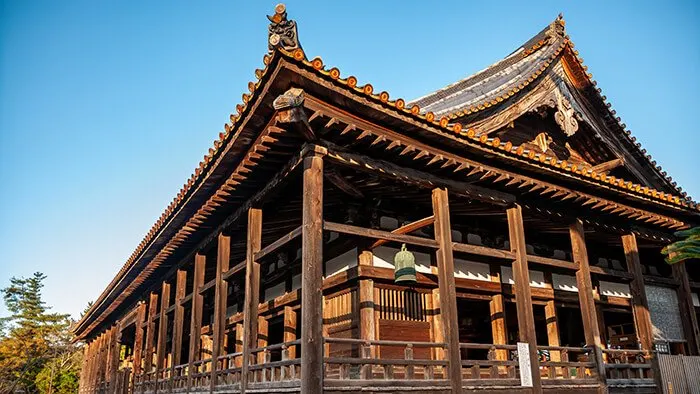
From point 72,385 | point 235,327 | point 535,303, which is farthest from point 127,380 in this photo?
point 72,385

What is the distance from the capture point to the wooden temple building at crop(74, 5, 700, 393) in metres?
7.83

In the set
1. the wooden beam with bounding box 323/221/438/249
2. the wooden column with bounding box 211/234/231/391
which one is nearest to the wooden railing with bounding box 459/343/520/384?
the wooden beam with bounding box 323/221/438/249

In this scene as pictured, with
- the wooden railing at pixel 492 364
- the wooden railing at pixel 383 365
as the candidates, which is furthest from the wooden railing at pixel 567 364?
the wooden railing at pixel 383 365

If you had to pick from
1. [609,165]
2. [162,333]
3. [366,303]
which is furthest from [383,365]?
[162,333]

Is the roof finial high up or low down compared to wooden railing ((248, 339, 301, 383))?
up

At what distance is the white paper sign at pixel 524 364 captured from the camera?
9242 mm

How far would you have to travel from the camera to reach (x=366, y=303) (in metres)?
9.86

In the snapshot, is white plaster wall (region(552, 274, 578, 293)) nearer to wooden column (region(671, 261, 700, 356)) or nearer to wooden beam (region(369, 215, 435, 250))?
wooden column (region(671, 261, 700, 356))

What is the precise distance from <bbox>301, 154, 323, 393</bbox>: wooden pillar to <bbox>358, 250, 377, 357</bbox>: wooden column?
243 centimetres

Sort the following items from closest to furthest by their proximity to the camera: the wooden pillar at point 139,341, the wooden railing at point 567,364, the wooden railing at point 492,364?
the wooden railing at point 492,364 < the wooden railing at point 567,364 < the wooden pillar at point 139,341

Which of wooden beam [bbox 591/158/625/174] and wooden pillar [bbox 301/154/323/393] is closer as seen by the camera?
wooden pillar [bbox 301/154/323/393]

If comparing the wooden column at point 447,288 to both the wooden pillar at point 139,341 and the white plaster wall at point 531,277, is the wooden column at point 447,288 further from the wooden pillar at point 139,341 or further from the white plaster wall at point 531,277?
the wooden pillar at point 139,341

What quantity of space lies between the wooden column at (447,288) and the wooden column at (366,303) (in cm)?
151

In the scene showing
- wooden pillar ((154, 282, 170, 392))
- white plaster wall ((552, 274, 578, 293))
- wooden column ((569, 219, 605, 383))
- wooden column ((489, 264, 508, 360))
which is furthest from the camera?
wooden pillar ((154, 282, 170, 392))
